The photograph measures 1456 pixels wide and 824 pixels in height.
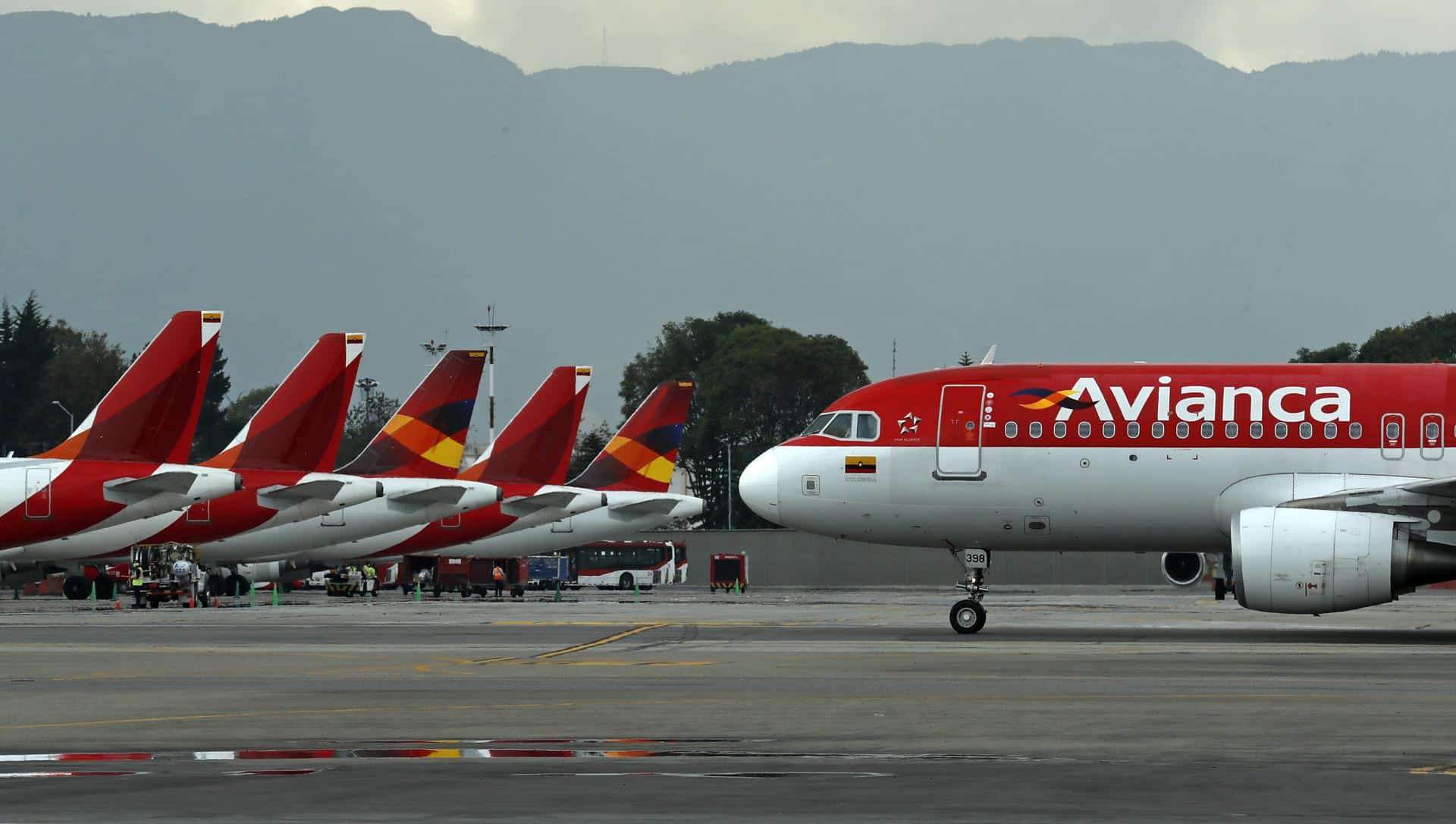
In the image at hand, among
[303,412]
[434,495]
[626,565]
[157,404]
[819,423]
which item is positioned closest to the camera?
[819,423]

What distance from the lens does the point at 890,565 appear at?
97250 mm

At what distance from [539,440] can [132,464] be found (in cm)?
2247

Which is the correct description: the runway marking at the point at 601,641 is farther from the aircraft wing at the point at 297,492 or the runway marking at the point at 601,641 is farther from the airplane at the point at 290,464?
the airplane at the point at 290,464

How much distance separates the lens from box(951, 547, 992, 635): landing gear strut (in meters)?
34.0

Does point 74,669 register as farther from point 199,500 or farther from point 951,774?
point 199,500

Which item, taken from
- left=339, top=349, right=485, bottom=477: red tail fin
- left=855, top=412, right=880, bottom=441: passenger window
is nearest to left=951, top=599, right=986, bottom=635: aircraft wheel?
left=855, top=412, right=880, bottom=441: passenger window

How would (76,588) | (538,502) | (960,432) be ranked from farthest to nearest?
1. (538,502)
2. (76,588)
3. (960,432)

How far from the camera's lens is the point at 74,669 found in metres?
26.0

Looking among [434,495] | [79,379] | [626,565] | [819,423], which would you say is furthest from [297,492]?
[79,379]

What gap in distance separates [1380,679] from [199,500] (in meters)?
33.9

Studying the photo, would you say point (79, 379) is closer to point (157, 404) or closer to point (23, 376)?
point (23, 376)

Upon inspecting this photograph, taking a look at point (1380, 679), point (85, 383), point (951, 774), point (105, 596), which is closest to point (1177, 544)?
point (1380, 679)

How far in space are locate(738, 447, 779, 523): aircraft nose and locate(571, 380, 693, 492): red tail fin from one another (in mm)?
37824

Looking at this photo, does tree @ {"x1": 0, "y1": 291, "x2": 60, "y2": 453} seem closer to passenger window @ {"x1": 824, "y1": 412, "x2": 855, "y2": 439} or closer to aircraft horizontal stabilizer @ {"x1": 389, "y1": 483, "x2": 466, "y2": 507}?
aircraft horizontal stabilizer @ {"x1": 389, "y1": 483, "x2": 466, "y2": 507}
